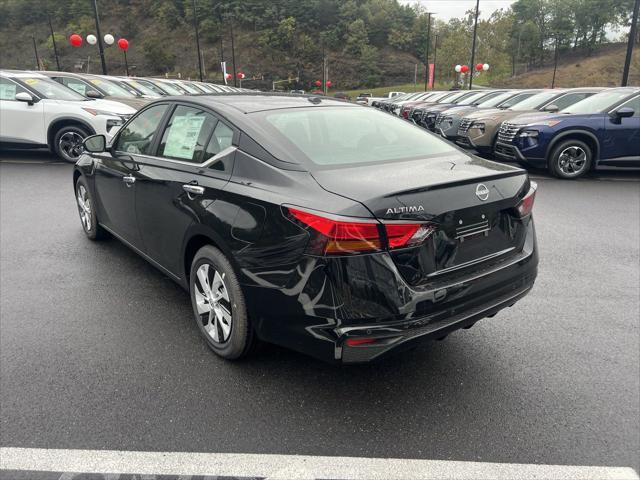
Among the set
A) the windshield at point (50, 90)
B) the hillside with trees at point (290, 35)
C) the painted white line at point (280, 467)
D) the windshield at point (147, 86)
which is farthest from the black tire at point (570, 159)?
the hillside with trees at point (290, 35)

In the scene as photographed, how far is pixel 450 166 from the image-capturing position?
2.87 m

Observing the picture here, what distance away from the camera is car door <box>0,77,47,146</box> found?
985 centimetres

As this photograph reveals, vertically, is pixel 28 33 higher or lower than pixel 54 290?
higher

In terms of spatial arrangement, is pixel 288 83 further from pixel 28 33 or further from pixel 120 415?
pixel 120 415

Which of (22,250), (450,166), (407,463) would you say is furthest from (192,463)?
(22,250)

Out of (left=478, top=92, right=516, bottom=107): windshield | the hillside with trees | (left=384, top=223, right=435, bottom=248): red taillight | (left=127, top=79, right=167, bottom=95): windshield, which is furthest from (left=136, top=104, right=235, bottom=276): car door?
the hillside with trees

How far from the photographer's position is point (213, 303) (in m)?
3.06

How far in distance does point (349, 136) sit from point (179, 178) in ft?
3.76

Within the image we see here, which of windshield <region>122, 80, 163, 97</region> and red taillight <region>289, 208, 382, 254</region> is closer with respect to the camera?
red taillight <region>289, 208, 382, 254</region>

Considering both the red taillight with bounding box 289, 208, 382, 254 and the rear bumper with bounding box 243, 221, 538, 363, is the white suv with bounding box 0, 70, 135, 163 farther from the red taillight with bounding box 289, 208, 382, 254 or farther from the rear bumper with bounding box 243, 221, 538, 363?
the red taillight with bounding box 289, 208, 382, 254

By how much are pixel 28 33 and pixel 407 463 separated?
14940 cm

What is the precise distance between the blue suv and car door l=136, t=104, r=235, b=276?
7.61 meters

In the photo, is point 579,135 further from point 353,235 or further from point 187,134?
point 353,235

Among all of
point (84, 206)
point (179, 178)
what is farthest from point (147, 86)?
point (179, 178)
